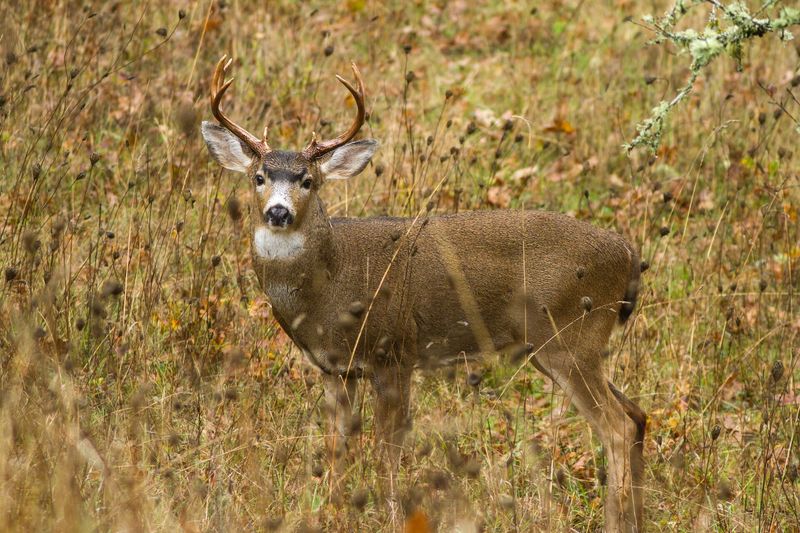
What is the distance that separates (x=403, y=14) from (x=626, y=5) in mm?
1995

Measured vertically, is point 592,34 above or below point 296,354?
above

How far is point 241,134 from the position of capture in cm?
577

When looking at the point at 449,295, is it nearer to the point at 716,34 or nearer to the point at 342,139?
the point at 342,139

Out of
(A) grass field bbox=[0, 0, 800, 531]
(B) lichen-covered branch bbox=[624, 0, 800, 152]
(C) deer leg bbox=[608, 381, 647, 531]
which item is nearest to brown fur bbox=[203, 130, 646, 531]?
(C) deer leg bbox=[608, 381, 647, 531]

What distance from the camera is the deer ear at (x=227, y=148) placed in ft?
19.2

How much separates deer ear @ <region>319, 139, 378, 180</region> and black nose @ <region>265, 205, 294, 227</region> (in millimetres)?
634

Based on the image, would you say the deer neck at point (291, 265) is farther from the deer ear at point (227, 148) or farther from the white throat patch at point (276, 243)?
the deer ear at point (227, 148)

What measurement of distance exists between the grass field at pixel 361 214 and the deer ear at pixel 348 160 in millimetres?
575

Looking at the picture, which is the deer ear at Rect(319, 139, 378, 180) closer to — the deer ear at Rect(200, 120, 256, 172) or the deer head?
the deer head

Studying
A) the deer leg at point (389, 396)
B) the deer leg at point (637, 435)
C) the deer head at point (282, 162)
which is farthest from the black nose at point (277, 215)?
the deer leg at point (637, 435)

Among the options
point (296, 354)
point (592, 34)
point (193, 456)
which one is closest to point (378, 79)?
point (592, 34)

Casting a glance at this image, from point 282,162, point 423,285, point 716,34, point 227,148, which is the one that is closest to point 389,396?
point 423,285

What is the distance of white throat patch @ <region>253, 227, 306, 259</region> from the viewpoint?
5.62 metres

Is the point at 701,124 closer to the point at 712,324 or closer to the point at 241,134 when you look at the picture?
the point at 712,324
